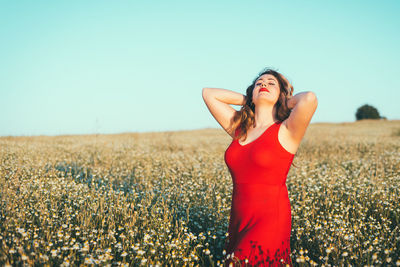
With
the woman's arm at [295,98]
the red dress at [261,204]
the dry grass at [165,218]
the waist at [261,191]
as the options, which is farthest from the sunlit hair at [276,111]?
the dry grass at [165,218]

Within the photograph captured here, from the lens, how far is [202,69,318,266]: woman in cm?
296

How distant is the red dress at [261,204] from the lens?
Result: 2.97m

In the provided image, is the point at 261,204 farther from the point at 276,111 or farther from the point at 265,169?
the point at 276,111

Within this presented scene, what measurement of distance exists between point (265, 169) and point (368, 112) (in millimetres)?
80922

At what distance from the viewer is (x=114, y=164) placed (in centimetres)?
858

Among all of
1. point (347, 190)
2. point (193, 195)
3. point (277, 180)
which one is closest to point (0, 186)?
point (193, 195)

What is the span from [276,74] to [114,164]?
6.14 m

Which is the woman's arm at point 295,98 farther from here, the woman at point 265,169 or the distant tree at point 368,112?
the distant tree at point 368,112

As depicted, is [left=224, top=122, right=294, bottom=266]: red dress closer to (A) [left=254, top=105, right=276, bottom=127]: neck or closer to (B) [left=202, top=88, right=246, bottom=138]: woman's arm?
(A) [left=254, top=105, right=276, bottom=127]: neck

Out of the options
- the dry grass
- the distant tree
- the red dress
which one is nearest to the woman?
the red dress

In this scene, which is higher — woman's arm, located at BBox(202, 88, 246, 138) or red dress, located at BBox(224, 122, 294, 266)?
woman's arm, located at BBox(202, 88, 246, 138)

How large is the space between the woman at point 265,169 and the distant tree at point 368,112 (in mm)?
79946

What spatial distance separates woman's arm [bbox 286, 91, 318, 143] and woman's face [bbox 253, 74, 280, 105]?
39 centimetres

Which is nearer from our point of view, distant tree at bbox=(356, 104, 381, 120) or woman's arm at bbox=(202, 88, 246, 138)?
woman's arm at bbox=(202, 88, 246, 138)
